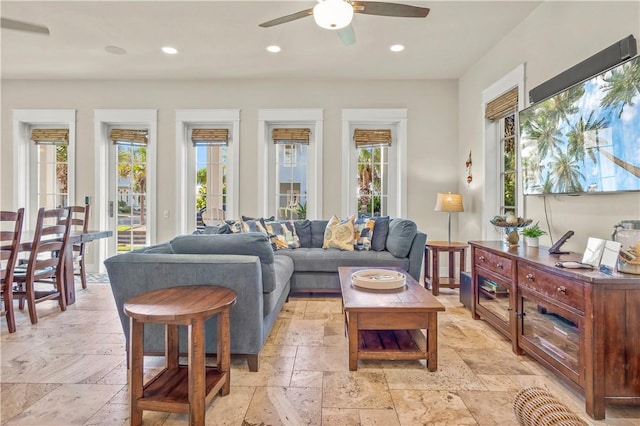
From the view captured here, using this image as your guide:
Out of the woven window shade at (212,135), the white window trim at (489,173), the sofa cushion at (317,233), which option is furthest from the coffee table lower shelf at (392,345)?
the woven window shade at (212,135)

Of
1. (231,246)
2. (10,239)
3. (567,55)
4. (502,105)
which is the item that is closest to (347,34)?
(567,55)

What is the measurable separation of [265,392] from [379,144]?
406cm

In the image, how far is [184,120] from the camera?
5.12 m

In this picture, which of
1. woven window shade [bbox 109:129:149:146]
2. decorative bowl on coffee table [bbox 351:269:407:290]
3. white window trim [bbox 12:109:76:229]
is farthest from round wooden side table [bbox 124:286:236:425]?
white window trim [bbox 12:109:76:229]

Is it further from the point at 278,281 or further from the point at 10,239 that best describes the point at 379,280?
the point at 10,239

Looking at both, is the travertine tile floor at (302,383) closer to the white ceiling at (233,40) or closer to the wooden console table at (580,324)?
the wooden console table at (580,324)

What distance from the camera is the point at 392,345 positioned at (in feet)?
7.63

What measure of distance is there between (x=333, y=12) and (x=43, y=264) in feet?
11.3

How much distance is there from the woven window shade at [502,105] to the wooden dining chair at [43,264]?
463 centimetres

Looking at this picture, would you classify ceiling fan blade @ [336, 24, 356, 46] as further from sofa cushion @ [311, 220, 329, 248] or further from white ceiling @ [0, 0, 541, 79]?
sofa cushion @ [311, 220, 329, 248]

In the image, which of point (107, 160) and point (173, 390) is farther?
point (107, 160)

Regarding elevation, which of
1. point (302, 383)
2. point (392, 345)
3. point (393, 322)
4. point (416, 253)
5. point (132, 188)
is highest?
point (132, 188)

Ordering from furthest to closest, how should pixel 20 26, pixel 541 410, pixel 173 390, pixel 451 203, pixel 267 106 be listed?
pixel 267 106
pixel 451 203
pixel 20 26
pixel 173 390
pixel 541 410

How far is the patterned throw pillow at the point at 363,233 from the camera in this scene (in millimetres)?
4152
